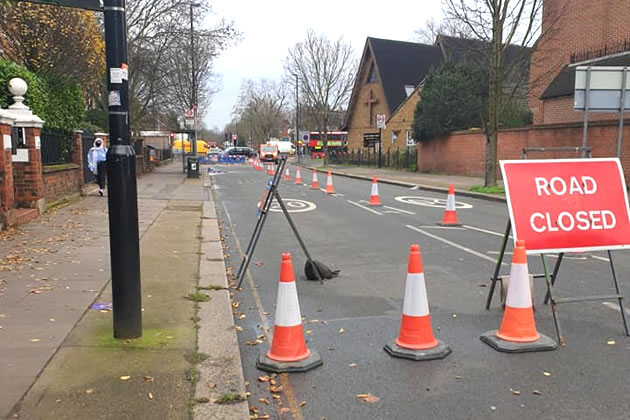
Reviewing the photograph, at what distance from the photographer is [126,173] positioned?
13.7 ft

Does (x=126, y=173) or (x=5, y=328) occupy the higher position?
(x=126, y=173)

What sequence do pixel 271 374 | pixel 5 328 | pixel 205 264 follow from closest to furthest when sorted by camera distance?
1. pixel 271 374
2. pixel 5 328
3. pixel 205 264

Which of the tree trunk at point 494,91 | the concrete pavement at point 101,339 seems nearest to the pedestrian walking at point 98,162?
the concrete pavement at point 101,339

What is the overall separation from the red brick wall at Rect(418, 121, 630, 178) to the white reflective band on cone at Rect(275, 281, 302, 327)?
1705 cm

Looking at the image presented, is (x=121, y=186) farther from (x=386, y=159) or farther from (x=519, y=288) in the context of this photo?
(x=386, y=159)

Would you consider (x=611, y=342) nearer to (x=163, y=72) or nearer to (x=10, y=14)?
(x=10, y=14)

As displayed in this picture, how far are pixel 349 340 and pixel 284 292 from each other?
924mm

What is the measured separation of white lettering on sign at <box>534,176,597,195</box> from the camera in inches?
197

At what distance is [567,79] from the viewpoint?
25.5m

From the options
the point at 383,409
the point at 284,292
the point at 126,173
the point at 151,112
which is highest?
the point at 151,112

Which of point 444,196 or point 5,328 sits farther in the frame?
point 444,196

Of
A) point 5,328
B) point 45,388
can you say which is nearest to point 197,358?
point 45,388

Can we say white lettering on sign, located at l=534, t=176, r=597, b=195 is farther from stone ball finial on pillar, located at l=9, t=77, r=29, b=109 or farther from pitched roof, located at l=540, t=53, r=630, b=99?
pitched roof, located at l=540, t=53, r=630, b=99

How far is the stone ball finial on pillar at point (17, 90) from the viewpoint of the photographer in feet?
34.3
